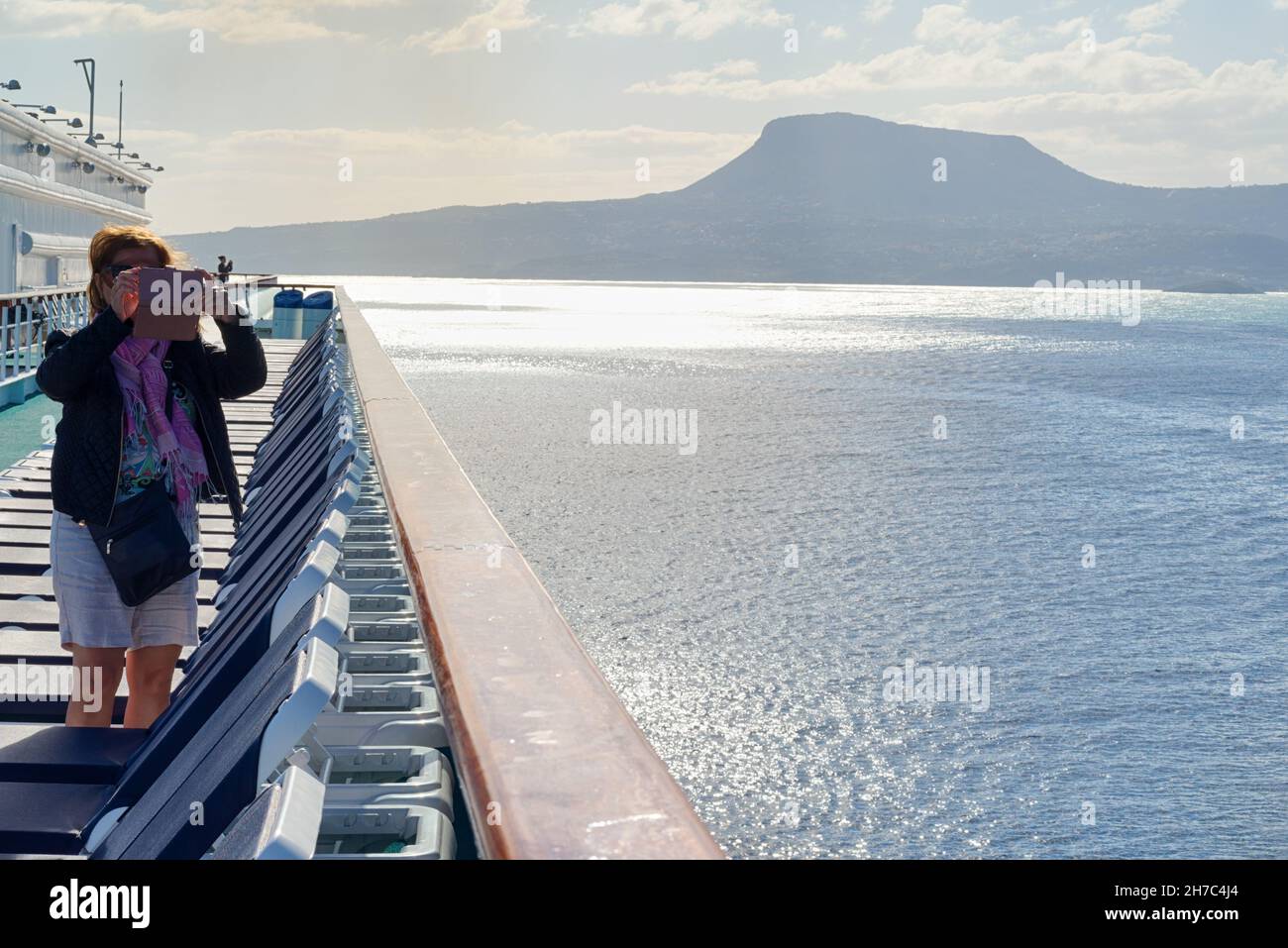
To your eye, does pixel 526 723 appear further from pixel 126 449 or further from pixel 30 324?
pixel 30 324

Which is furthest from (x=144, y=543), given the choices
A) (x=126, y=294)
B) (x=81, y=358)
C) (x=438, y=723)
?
(x=438, y=723)

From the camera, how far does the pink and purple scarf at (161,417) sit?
3.56 m

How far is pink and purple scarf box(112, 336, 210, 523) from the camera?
11.7 ft

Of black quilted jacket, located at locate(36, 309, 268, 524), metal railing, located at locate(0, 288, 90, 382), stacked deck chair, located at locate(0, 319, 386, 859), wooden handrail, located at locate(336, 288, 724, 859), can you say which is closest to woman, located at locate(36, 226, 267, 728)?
black quilted jacket, located at locate(36, 309, 268, 524)

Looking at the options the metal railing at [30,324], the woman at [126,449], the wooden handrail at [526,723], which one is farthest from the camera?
the metal railing at [30,324]

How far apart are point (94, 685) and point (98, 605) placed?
0.79ft

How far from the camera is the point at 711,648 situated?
25.2m

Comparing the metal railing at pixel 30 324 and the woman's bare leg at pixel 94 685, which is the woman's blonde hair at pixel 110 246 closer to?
the woman's bare leg at pixel 94 685

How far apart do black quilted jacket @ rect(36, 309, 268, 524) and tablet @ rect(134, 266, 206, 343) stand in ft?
0.34

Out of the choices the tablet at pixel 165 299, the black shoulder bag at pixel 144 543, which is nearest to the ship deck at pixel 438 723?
the black shoulder bag at pixel 144 543

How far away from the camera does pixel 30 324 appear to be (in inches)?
555

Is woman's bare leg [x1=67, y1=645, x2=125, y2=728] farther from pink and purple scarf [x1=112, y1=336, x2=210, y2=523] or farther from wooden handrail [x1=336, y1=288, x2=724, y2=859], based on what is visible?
wooden handrail [x1=336, y1=288, x2=724, y2=859]

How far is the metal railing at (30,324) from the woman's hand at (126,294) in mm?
6233

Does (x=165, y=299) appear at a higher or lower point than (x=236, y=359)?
higher
